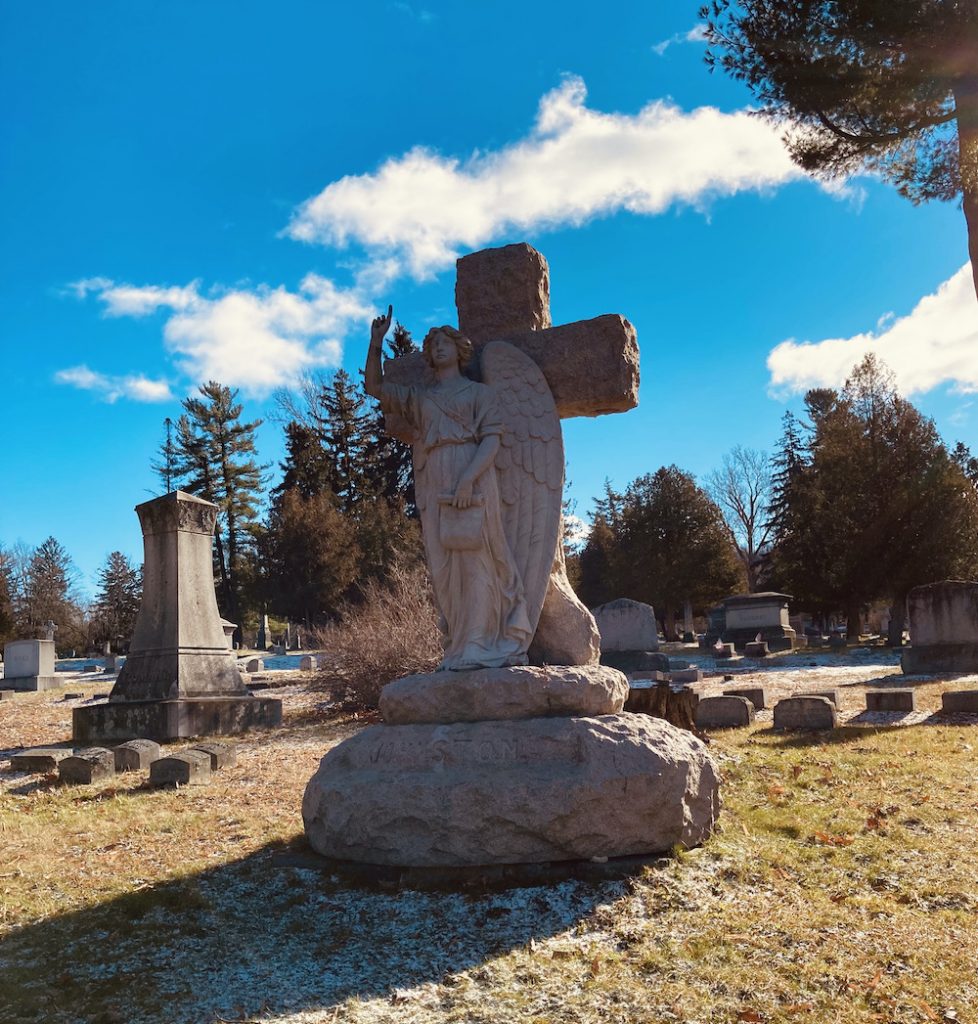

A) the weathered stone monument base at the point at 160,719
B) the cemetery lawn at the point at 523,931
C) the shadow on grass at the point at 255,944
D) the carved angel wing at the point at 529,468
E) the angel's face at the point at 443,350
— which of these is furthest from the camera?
the weathered stone monument base at the point at 160,719

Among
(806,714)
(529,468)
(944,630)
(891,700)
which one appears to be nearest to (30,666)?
(806,714)

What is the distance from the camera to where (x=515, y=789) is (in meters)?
3.98

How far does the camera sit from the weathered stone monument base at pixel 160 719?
Result: 9945mm

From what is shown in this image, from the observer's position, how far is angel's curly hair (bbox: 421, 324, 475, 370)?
5156 mm

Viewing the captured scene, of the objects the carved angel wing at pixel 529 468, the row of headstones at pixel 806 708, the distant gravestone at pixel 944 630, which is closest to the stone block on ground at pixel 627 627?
the distant gravestone at pixel 944 630

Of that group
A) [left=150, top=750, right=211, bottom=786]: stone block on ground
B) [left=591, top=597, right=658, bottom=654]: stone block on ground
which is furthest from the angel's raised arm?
[left=591, top=597, right=658, bottom=654]: stone block on ground

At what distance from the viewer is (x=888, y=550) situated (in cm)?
2570

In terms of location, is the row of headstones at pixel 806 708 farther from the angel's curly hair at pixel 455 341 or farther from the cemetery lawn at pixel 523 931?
the angel's curly hair at pixel 455 341

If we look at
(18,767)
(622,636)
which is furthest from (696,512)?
(18,767)

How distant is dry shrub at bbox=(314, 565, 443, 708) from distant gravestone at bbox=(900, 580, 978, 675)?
27.1ft

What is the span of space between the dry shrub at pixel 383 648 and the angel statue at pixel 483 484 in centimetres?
694

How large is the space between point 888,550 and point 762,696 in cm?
1641

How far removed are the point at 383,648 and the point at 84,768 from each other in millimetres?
4981

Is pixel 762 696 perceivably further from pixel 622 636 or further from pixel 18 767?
pixel 18 767
